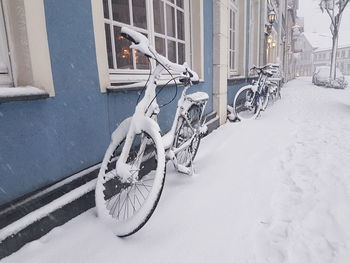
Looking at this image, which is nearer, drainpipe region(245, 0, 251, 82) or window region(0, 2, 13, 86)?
window region(0, 2, 13, 86)

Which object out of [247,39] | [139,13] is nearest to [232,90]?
[247,39]

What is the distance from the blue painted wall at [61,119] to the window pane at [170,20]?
190 centimetres

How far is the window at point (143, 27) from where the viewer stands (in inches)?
112

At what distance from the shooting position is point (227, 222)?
Result: 2.02m

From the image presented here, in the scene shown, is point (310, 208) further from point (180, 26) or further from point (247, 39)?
point (247, 39)

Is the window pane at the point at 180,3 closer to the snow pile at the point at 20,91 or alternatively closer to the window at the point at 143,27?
the window at the point at 143,27

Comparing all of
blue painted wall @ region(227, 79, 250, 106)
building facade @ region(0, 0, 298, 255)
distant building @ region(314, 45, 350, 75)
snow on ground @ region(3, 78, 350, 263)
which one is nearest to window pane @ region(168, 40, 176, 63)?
building facade @ region(0, 0, 298, 255)

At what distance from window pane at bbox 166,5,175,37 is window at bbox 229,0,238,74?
3688 mm

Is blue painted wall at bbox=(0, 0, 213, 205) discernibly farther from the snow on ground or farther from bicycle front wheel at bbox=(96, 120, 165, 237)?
the snow on ground

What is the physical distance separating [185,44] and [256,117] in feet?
9.79

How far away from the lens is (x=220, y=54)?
17.0 ft

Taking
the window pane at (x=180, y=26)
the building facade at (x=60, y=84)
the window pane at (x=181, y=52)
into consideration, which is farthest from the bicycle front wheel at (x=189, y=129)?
the window pane at (x=180, y=26)

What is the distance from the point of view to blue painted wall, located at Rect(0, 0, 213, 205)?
1.72m

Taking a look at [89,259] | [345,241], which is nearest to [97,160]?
[89,259]
